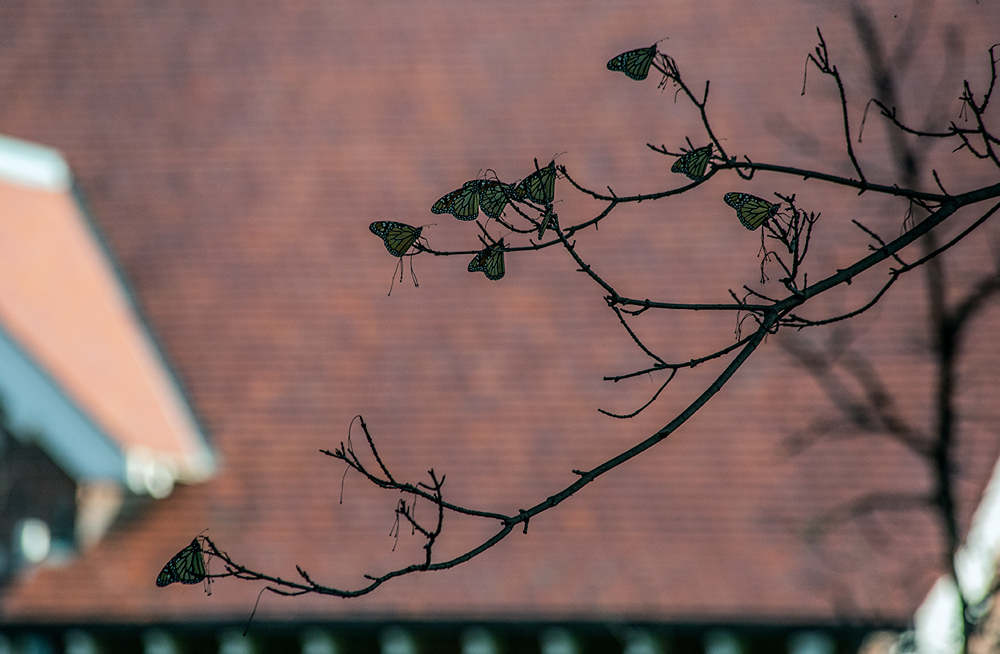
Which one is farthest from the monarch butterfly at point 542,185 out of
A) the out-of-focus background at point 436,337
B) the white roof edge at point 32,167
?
the white roof edge at point 32,167

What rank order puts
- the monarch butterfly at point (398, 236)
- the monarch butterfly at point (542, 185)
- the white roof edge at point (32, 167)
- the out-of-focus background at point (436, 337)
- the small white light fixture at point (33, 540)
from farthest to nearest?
1. the white roof edge at point (32, 167)
2. the small white light fixture at point (33, 540)
3. the out-of-focus background at point (436, 337)
4. the monarch butterfly at point (398, 236)
5. the monarch butterfly at point (542, 185)

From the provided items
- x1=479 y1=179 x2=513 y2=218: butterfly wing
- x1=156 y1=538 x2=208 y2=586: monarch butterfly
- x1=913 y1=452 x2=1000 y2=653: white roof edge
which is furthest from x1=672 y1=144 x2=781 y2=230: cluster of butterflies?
x1=913 y1=452 x2=1000 y2=653: white roof edge

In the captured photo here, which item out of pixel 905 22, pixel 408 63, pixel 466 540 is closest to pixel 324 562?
pixel 466 540

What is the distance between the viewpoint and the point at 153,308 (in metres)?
6.98

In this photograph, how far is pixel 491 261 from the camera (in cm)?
186

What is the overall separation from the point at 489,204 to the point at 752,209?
48 centimetres

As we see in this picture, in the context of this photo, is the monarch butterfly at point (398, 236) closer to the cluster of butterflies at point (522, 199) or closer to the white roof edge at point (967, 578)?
the cluster of butterflies at point (522, 199)

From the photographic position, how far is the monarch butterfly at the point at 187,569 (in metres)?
1.86

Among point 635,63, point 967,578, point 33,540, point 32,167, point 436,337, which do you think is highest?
point 32,167

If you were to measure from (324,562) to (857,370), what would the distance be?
10.9ft

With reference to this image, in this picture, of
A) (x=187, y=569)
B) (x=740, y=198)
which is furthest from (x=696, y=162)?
(x=187, y=569)

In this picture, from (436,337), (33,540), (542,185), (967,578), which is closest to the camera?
(542,185)

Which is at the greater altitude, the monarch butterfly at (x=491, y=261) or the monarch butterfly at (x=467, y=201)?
the monarch butterfly at (x=467, y=201)

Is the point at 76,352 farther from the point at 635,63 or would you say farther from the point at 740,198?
the point at 740,198
